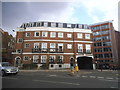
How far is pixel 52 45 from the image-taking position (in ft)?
107

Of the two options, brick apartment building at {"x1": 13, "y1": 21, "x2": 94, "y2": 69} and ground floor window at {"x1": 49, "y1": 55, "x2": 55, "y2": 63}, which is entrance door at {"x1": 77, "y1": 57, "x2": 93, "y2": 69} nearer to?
brick apartment building at {"x1": 13, "y1": 21, "x2": 94, "y2": 69}

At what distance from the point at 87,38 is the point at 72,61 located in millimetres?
8682

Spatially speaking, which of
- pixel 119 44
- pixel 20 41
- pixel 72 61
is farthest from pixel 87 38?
pixel 119 44

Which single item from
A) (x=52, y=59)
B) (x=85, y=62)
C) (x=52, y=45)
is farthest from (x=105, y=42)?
(x=52, y=59)

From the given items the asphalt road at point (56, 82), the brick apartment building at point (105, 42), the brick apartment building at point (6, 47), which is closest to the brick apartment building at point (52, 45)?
the brick apartment building at point (6, 47)

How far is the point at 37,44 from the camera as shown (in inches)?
1273

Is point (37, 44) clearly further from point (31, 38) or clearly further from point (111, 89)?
point (111, 89)

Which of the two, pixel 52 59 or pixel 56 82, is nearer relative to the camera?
pixel 56 82

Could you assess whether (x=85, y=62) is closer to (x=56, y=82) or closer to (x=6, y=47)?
(x=6, y=47)

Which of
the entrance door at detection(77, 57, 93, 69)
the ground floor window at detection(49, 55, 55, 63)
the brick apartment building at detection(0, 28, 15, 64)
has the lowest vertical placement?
the entrance door at detection(77, 57, 93, 69)

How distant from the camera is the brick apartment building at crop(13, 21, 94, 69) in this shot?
31.5 meters

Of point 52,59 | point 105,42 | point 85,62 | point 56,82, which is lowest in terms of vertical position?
point 85,62

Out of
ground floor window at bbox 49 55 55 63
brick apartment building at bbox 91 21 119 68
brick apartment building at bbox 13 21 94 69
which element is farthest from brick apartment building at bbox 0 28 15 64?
brick apartment building at bbox 91 21 119 68

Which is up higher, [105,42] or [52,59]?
[105,42]
